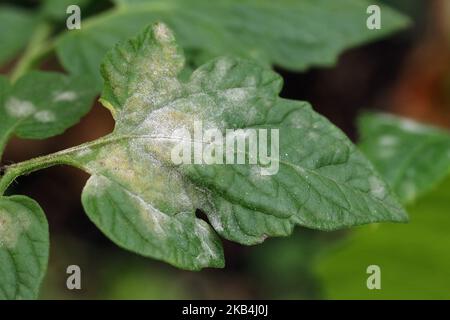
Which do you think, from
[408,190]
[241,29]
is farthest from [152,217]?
Answer: [408,190]

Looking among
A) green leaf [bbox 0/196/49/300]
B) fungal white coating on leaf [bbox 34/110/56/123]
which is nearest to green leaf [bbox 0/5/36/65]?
fungal white coating on leaf [bbox 34/110/56/123]

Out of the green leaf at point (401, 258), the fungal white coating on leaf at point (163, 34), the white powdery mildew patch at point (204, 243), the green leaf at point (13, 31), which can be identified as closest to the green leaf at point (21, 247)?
the white powdery mildew patch at point (204, 243)

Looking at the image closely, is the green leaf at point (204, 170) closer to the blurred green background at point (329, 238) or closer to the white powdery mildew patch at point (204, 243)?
the white powdery mildew patch at point (204, 243)

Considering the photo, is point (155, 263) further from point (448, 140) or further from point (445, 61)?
point (445, 61)

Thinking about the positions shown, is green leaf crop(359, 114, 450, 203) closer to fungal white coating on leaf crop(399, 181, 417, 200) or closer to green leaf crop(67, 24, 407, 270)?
fungal white coating on leaf crop(399, 181, 417, 200)
